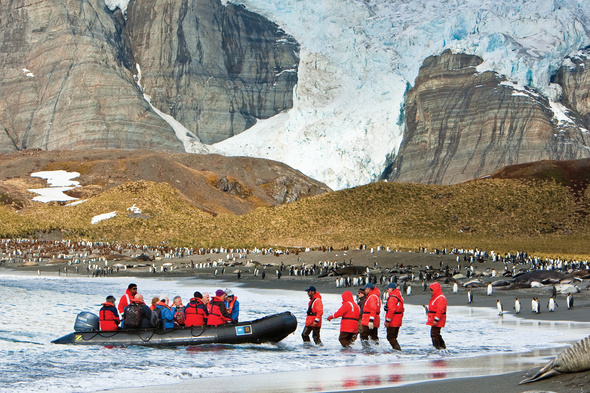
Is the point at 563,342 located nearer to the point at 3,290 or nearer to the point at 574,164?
the point at 3,290

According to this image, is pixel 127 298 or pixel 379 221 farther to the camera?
pixel 379 221

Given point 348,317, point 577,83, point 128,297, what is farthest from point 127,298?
point 577,83

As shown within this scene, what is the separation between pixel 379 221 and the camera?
66375mm

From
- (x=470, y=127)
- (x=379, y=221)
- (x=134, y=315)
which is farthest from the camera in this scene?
(x=470, y=127)

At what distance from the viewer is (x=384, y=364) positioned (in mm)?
14133

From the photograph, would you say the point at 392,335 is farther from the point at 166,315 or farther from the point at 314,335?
the point at 166,315

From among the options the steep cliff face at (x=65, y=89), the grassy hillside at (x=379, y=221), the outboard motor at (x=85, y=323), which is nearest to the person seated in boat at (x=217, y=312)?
the outboard motor at (x=85, y=323)

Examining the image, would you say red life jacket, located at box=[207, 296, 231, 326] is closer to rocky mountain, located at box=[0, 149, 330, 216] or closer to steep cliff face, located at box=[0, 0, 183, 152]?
rocky mountain, located at box=[0, 149, 330, 216]

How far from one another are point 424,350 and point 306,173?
477 ft

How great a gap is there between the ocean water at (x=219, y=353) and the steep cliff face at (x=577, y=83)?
480 feet

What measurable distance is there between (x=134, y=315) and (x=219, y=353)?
222 cm

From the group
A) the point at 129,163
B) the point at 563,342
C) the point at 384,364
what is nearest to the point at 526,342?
the point at 563,342

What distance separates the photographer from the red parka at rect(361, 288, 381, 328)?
14977 mm

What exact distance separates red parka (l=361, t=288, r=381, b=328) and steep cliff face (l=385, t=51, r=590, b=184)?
142496 millimetres
